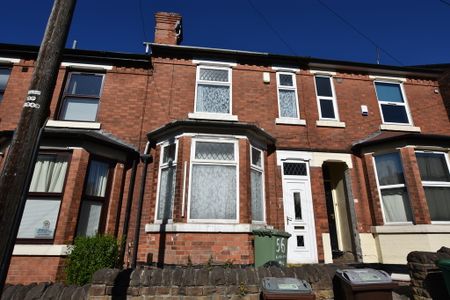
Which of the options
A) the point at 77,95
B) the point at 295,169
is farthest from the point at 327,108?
the point at 77,95

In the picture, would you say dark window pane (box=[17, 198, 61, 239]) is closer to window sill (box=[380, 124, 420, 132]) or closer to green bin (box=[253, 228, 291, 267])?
green bin (box=[253, 228, 291, 267])

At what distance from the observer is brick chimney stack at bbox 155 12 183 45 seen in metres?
10.1

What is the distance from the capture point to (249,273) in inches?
165

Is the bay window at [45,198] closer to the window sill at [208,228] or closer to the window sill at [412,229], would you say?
the window sill at [208,228]

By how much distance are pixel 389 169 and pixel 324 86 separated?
12.1 ft

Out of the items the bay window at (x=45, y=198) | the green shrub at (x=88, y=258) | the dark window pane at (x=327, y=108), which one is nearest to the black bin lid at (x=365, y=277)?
the green shrub at (x=88, y=258)

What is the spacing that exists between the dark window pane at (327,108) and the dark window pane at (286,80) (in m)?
1.28

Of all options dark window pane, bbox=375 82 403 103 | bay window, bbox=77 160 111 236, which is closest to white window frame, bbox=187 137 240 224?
bay window, bbox=77 160 111 236

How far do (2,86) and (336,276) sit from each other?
1089 centimetres

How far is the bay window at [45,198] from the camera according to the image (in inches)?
253

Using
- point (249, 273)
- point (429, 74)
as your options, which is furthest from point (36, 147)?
point (429, 74)

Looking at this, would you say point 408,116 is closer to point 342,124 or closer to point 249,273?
point 342,124

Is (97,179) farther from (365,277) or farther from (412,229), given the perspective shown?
(412,229)

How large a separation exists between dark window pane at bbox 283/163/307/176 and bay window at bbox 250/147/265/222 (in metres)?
0.90
